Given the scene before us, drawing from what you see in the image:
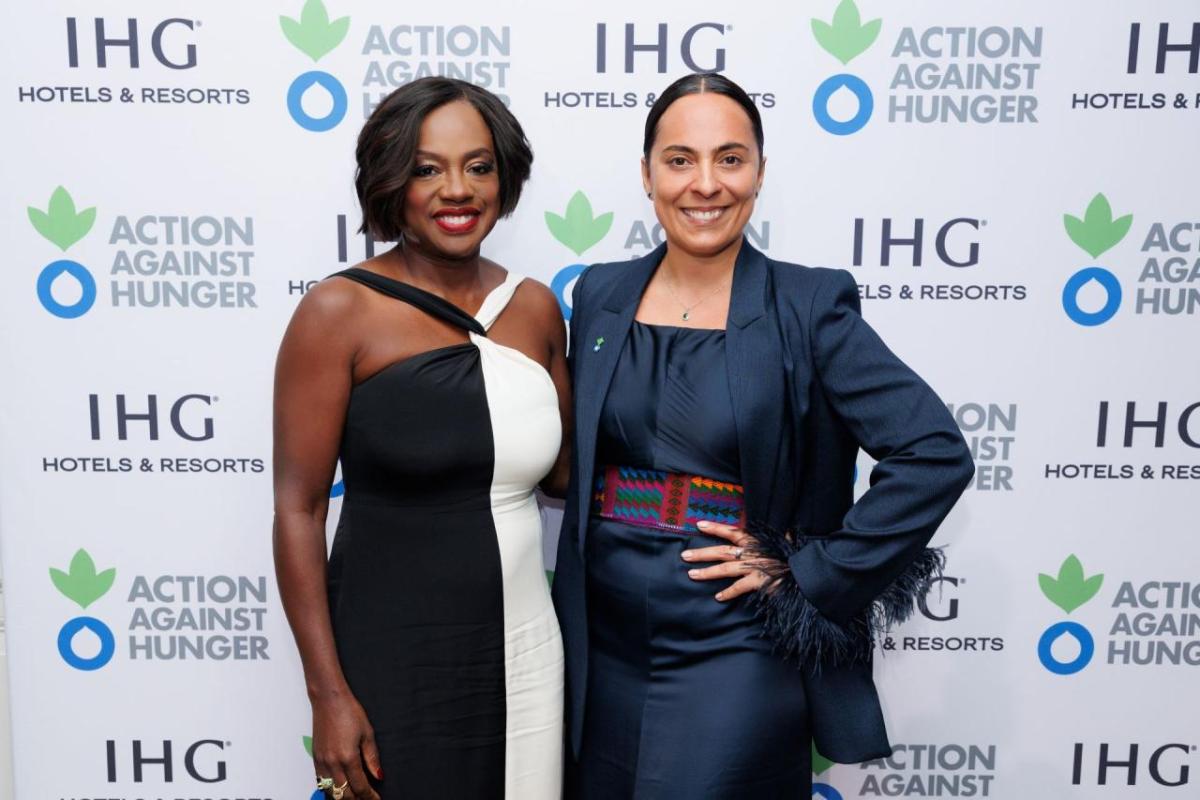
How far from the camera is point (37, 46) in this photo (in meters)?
2.36

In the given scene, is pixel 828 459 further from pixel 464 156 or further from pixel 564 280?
pixel 564 280

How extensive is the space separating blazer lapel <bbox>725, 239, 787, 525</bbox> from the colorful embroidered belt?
0.13ft

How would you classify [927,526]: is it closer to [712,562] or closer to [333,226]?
[712,562]

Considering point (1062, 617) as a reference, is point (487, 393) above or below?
above

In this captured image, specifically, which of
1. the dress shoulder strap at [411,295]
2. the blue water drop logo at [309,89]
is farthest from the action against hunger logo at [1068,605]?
the blue water drop logo at [309,89]

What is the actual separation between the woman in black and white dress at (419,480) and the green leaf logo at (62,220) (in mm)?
1085

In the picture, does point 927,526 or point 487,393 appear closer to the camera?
point 927,526

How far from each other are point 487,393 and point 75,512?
1.44 m

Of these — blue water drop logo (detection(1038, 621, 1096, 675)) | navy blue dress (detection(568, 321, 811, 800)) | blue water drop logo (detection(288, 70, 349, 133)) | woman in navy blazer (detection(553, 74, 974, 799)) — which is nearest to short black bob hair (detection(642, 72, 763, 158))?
woman in navy blazer (detection(553, 74, 974, 799))

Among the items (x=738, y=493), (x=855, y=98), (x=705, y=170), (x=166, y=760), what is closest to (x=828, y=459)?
(x=738, y=493)

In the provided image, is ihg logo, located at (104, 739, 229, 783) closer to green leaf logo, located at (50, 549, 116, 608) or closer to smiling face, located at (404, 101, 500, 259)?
green leaf logo, located at (50, 549, 116, 608)

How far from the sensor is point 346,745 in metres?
1.72

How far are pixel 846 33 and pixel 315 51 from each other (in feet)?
4.31

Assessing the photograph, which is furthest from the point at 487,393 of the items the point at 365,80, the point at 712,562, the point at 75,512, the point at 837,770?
the point at 837,770
